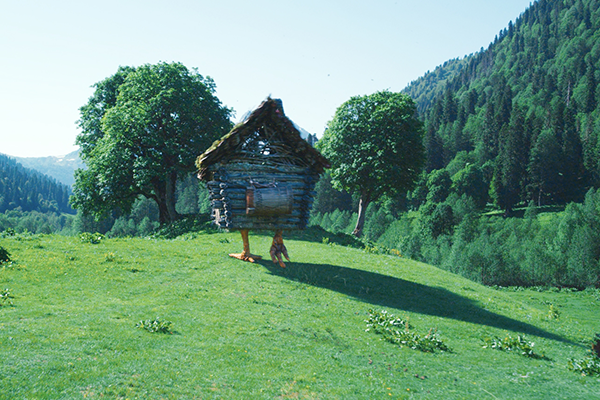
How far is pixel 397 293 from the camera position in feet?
65.0

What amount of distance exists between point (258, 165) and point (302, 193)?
2.70 meters

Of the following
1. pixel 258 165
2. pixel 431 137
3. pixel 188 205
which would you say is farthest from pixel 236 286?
pixel 431 137

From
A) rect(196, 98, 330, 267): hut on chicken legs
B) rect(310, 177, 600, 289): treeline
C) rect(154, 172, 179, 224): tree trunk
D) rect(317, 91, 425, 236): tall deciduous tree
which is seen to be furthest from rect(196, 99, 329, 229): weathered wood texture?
rect(310, 177, 600, 289): treeline

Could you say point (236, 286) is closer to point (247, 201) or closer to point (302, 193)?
point (247, 201)

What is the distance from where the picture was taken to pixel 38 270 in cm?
1666

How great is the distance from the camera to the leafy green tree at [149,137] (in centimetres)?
3616

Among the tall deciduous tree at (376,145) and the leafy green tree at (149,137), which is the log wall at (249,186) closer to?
the leafy green tree at (149,137)

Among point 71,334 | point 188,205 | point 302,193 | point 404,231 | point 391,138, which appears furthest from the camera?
point 188,205

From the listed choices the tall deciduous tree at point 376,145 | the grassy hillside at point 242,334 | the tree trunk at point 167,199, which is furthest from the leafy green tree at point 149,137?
the grassy hillside at point 242,334

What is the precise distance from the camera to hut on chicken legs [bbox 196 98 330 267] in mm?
19922

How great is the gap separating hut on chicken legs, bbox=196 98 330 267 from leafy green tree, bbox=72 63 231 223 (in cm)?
1754

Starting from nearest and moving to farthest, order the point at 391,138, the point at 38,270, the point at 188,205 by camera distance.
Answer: the point at 38,270
the point at 391,138
the point at 188,205

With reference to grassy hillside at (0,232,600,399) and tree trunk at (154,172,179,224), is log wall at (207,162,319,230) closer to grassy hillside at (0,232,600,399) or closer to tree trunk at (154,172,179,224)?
grassy hillside at (0,232,600,399)

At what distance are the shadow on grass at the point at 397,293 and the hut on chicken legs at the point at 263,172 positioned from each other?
75.6 inches
